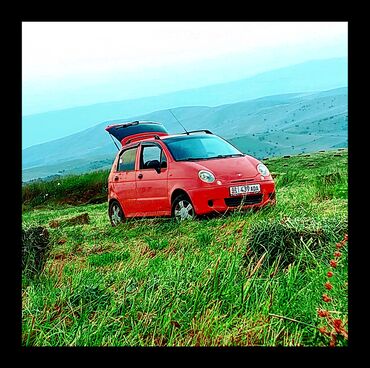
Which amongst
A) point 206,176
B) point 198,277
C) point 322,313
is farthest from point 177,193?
point 322,313

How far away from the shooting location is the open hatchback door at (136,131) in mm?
5281

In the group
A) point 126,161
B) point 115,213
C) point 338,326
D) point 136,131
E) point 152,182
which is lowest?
point 338,326

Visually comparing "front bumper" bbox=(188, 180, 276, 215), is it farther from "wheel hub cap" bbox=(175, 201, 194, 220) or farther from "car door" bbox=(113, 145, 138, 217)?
"car door" bbox=(113, 145, 138, 217)

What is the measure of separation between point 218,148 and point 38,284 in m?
1.52

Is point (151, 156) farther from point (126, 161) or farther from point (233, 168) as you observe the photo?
point (233, 168)

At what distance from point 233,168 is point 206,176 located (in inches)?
7.6

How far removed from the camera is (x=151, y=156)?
17.1 ft

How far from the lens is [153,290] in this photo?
4.70m

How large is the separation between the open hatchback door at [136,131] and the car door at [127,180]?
83 millimetres

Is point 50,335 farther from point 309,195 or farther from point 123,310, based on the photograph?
point 309,195

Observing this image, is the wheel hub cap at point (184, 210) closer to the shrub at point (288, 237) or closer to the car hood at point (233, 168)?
the car hood at point (233, 168)

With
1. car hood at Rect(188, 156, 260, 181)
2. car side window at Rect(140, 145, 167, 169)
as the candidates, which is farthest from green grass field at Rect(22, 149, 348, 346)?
car side window at Rect(140, 145, 167, 169)
